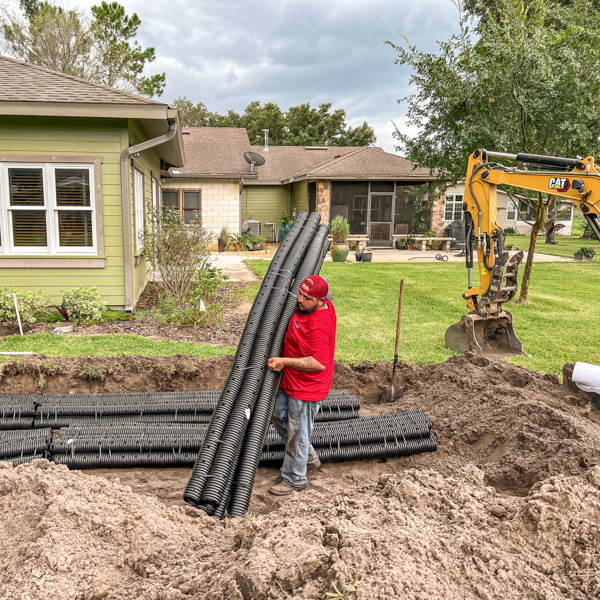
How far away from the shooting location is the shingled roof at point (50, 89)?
8.44 metres

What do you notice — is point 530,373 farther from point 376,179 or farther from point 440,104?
point 376,179

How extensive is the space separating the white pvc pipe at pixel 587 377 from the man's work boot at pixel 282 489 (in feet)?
10.9

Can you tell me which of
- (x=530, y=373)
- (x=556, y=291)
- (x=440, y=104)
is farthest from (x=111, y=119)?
(x=556, y=291)

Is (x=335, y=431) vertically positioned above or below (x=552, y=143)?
Answer: below

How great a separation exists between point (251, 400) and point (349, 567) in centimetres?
178

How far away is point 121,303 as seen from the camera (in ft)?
31.1

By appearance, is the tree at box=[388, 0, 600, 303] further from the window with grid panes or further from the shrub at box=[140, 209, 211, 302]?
the window with grid panes

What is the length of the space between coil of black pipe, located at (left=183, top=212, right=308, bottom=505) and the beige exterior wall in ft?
57.1

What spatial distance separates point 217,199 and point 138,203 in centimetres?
1081

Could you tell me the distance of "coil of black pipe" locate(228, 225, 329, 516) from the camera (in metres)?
3.43

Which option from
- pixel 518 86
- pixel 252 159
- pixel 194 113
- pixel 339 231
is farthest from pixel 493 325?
pixel 194 113

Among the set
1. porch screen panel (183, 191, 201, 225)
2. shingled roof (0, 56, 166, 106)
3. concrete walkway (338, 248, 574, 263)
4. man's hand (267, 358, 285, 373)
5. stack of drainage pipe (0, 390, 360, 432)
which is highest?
shingled roof (0, 56, 166, 106)

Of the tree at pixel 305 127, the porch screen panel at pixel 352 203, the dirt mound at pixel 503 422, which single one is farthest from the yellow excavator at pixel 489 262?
the tree at pixel 305 127

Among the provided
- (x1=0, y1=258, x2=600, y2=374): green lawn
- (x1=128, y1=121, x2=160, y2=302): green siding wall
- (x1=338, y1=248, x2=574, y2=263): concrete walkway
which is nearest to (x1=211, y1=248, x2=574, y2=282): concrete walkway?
(x1=338, y1=248, x2=574, y2=263): concrete walkway
